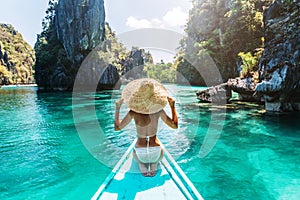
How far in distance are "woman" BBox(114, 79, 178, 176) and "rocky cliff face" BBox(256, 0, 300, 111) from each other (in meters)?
9.79

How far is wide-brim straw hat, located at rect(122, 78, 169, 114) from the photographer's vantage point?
9.34 ft

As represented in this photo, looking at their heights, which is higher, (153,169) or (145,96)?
(145,96)

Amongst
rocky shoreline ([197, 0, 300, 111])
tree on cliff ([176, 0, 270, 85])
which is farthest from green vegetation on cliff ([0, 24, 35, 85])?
rocky shoreline ([197, 0, 300, 111])

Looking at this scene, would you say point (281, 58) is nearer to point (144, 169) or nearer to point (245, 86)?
point (245, 86)

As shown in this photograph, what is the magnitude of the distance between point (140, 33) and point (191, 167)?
4145 millimetres

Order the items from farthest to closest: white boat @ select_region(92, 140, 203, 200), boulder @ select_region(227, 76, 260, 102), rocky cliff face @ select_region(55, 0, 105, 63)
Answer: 1. rocky cliff face @ select_region(55, 0, 105, 63)
2. boulder @ select_region(227, 76, 260, 102)
3. white boat @ select_region(92, 140, 203, 200)

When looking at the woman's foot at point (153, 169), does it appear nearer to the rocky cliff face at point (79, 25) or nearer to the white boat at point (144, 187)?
the white boat at point (144, 187)

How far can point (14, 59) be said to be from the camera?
8212 cm

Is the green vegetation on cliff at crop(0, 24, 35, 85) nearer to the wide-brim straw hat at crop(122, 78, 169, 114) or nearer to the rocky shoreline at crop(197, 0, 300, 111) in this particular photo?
the rocky shoreline at crop(197, 0, 300, 111)

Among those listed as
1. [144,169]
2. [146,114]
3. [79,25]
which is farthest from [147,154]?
[79,25]

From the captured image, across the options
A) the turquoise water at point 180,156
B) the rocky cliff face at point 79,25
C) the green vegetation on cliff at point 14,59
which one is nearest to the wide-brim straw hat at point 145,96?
the turquoise water at point 180,156

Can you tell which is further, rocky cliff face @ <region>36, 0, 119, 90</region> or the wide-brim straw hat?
rocky cliff face @ <region>36, 0, 119, 90</region>

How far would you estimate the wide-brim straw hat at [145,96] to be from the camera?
2846 mm

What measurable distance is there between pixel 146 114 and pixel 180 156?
12.8 feet
